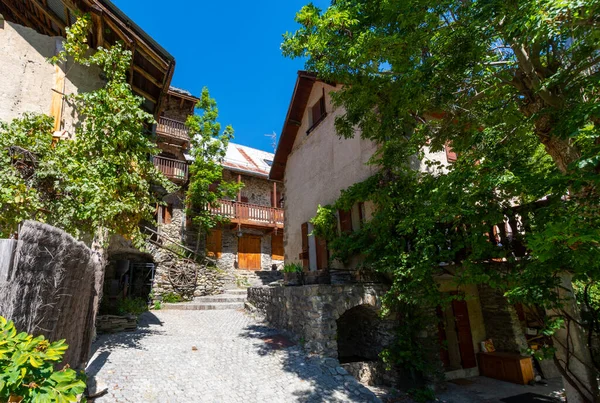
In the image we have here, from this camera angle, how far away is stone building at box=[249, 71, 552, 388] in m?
7.07

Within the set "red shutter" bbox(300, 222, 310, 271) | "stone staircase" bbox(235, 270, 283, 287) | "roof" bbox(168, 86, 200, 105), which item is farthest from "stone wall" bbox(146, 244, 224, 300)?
"roof" bbox(168, 86, 200, 105)

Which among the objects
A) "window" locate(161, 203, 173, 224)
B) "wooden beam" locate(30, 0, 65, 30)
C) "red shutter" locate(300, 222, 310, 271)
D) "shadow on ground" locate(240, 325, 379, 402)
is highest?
"wooden beam" locate(30, 0, 65, 30)

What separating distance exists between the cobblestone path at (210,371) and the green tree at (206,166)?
7465 millimetres

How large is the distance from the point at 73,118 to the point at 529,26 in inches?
335

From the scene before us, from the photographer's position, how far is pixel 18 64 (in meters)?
6.98

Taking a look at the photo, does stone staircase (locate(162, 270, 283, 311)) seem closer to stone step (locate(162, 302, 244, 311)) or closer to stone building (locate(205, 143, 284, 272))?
stone step (locate(162, 302, 244, 311))

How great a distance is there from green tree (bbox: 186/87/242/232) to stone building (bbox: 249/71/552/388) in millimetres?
3690

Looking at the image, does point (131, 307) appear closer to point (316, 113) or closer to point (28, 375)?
point (316, 113)

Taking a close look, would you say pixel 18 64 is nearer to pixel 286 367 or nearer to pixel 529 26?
pixel 286 367

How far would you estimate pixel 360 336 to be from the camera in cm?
855

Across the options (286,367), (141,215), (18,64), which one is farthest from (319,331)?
(18,64)

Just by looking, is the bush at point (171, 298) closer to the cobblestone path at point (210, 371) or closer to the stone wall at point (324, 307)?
the cobblestone path at point (210, 371)

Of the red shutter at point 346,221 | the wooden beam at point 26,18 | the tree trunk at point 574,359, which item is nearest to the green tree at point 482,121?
→ the tree trunk at point 574,359

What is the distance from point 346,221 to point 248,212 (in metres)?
8.69
